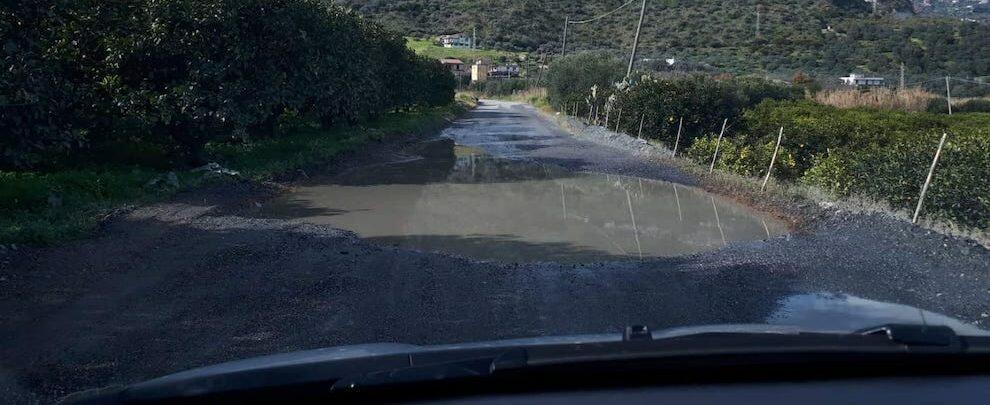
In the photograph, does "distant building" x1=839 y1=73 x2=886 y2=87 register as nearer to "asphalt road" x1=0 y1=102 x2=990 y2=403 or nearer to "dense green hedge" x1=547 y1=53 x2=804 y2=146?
"dense green hedge" x1=547 y1=53 x2=804 y2=146

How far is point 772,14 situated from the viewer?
75875 millimetres

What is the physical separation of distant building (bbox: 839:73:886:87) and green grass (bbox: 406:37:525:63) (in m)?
41.1

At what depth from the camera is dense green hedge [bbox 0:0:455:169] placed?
12133 mm

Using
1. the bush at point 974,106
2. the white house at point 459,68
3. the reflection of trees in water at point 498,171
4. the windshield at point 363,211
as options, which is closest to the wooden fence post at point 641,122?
the windshield at point 363,211

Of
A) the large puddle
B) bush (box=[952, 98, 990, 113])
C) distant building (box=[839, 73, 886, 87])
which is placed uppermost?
distant building (box=[839, 73, 886, 87])

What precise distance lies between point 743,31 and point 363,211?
207 feet

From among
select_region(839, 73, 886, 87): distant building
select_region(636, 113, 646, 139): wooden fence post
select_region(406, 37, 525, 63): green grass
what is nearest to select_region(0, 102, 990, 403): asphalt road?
select_region(636, 113, 646, 139): wooden fence post

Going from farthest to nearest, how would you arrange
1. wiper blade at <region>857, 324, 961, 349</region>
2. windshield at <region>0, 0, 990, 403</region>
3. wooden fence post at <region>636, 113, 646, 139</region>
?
wooden fence post at <region>636, 113, 646, 139</region> → windshield at <region>0, 0, 990, 403</region> → wiper blade at <region>857, 324, 961, 349</region>

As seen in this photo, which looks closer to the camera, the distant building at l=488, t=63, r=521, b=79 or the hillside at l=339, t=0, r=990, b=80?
the hillside at l=339, t=0, r=990, b=80

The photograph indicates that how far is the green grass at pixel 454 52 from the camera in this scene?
289 feet

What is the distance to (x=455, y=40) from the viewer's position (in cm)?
9788

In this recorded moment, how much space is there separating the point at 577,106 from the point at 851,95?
1294 cm

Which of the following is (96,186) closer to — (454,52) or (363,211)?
(363,211)

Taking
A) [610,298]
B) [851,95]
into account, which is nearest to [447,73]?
[851,95]
